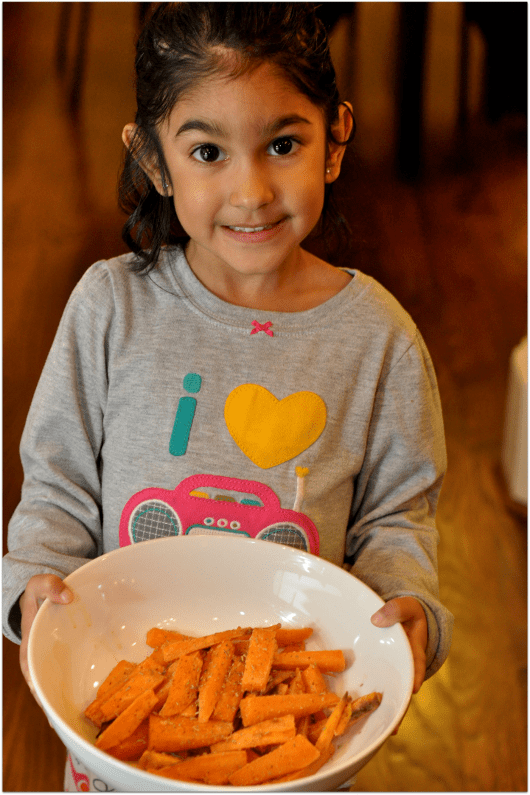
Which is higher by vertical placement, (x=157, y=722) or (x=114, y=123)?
(x=114, y=123)

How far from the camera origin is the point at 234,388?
1032mm

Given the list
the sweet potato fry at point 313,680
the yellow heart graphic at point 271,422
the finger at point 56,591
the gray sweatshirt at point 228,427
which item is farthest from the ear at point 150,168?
the sweet potato fry at point 313,680

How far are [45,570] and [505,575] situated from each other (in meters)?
1.44

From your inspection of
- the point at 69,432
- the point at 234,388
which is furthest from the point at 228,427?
the point at 69,432

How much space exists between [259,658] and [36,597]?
0.25 metres

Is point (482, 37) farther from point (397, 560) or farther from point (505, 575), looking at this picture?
point (397, 560)

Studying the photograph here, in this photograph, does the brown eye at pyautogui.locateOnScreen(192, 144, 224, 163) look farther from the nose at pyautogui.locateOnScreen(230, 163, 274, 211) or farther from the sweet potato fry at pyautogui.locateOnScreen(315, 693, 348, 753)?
the sweet potato fry at pyautogui.locateOnScreen(315, 693, 348, 753)

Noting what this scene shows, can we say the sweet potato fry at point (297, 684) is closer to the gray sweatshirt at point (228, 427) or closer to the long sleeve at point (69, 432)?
the gray sweatshirt at point (228, 427)

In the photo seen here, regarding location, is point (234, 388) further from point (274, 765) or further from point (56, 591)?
point (274, 765)

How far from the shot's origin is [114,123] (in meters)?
3.99

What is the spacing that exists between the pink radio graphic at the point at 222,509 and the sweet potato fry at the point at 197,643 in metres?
0.14

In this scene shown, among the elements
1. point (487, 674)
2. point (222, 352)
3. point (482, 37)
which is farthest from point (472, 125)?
point (222, 352)

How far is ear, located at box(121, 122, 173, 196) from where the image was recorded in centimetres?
103

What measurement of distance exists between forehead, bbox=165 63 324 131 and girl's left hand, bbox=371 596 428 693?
535 millimetres
